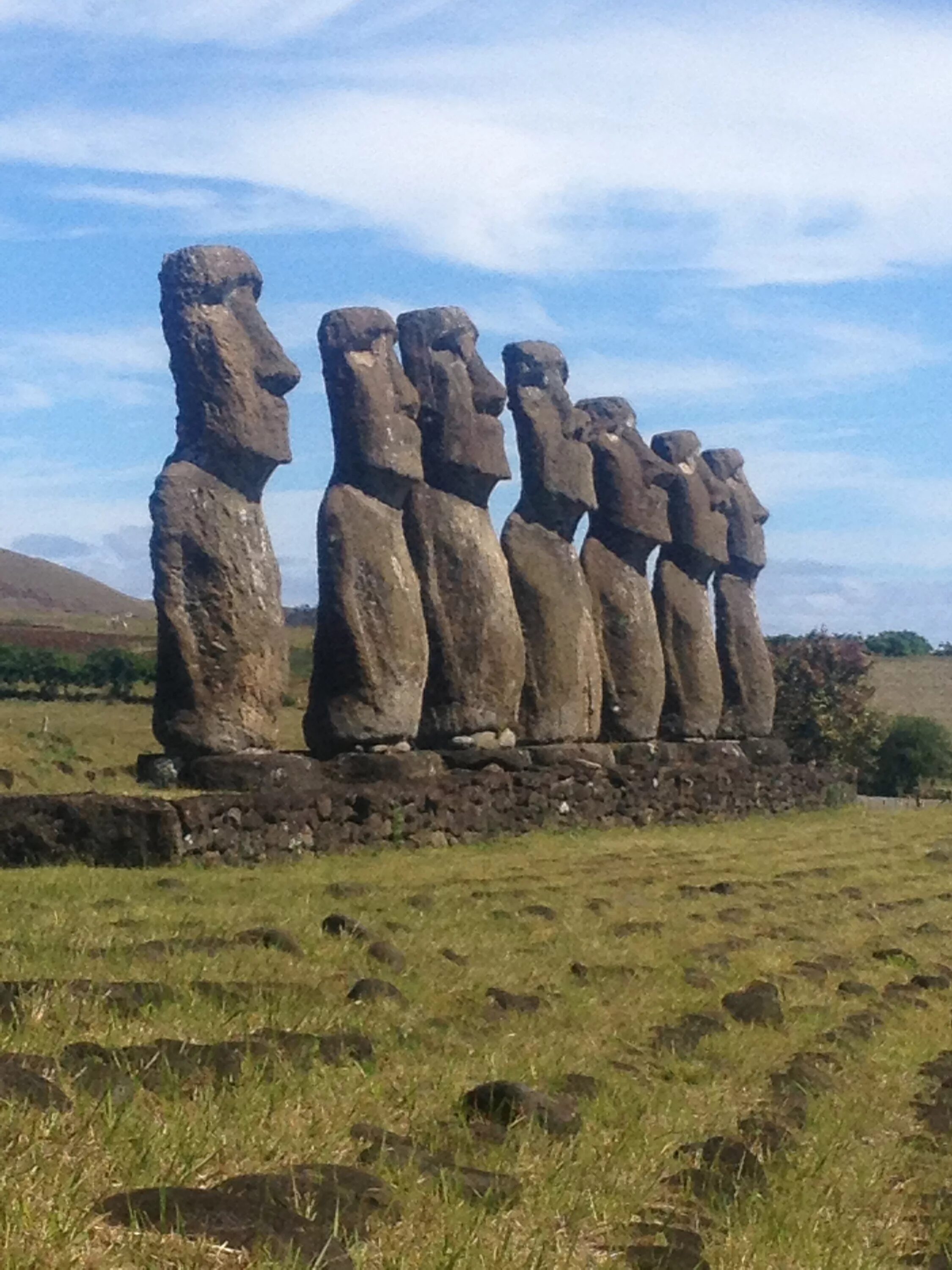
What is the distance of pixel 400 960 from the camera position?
284 inches

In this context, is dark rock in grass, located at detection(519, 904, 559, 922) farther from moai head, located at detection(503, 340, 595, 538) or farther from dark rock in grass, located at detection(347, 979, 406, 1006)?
moai head, located at detection(503, 340, 595, 538)

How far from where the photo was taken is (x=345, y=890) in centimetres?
959

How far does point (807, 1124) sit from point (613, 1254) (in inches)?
64.1

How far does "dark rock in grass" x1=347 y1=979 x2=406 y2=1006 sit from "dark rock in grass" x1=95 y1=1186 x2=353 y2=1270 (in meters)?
2.51

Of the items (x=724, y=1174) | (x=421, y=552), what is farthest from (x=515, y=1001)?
(x=421, y=552)

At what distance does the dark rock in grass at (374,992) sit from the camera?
6.38 meters

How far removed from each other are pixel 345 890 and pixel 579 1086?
162 inches

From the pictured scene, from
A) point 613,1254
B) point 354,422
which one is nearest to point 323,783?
point 354,422

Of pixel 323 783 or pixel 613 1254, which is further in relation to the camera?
pixel 323 783

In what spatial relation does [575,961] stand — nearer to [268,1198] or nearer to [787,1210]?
[787,1210]

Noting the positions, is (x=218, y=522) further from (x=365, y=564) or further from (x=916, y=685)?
(x=916, y=685)

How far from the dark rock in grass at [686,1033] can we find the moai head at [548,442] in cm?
1070

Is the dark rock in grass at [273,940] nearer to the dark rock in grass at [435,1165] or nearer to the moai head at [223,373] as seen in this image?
the dark rock in grass at [435,1165]

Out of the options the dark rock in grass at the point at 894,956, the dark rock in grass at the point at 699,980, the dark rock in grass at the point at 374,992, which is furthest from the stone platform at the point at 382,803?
the dark rock in grass at the point at 374,992
